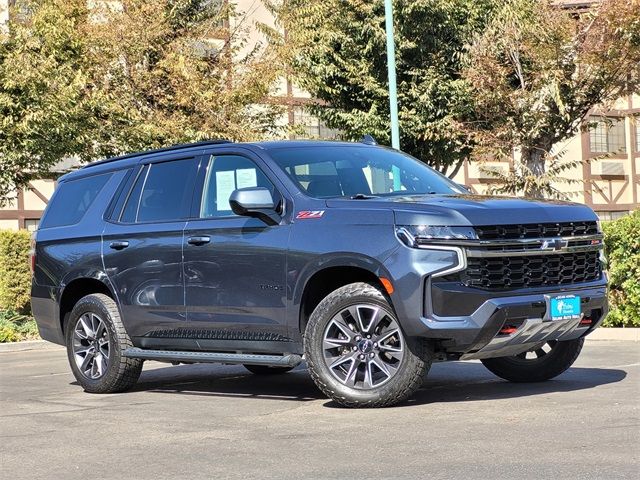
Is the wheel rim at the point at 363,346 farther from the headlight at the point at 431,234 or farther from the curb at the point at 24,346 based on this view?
the curb at the point at 24,346

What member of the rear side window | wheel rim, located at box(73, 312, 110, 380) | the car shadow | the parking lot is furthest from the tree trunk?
wheel rim, located at box(73, 312, 110, 380)

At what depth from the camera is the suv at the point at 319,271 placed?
8.05 m

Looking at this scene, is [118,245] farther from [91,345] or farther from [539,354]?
[539,354]

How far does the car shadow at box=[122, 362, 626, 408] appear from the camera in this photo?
357 inches

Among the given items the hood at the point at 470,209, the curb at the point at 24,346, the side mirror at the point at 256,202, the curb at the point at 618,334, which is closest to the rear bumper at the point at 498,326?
the hood at the point at 470,209

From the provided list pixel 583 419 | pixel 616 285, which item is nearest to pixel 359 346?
pixel 583 419

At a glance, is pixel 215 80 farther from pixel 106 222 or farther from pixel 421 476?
pixel 421 476

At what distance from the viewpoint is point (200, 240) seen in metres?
9.34

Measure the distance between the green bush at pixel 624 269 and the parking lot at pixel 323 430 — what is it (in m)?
4.00

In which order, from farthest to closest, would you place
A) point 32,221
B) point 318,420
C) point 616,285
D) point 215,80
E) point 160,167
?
point 32,221
point 215,80
point 616,285
point 160,167
point 318,420

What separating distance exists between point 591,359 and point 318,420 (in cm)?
445

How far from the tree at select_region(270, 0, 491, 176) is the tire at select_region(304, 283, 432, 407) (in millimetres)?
18351

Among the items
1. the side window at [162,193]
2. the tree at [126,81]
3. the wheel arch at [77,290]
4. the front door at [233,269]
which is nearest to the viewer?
the front door at [233,269]

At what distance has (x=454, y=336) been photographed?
7.98 metres
